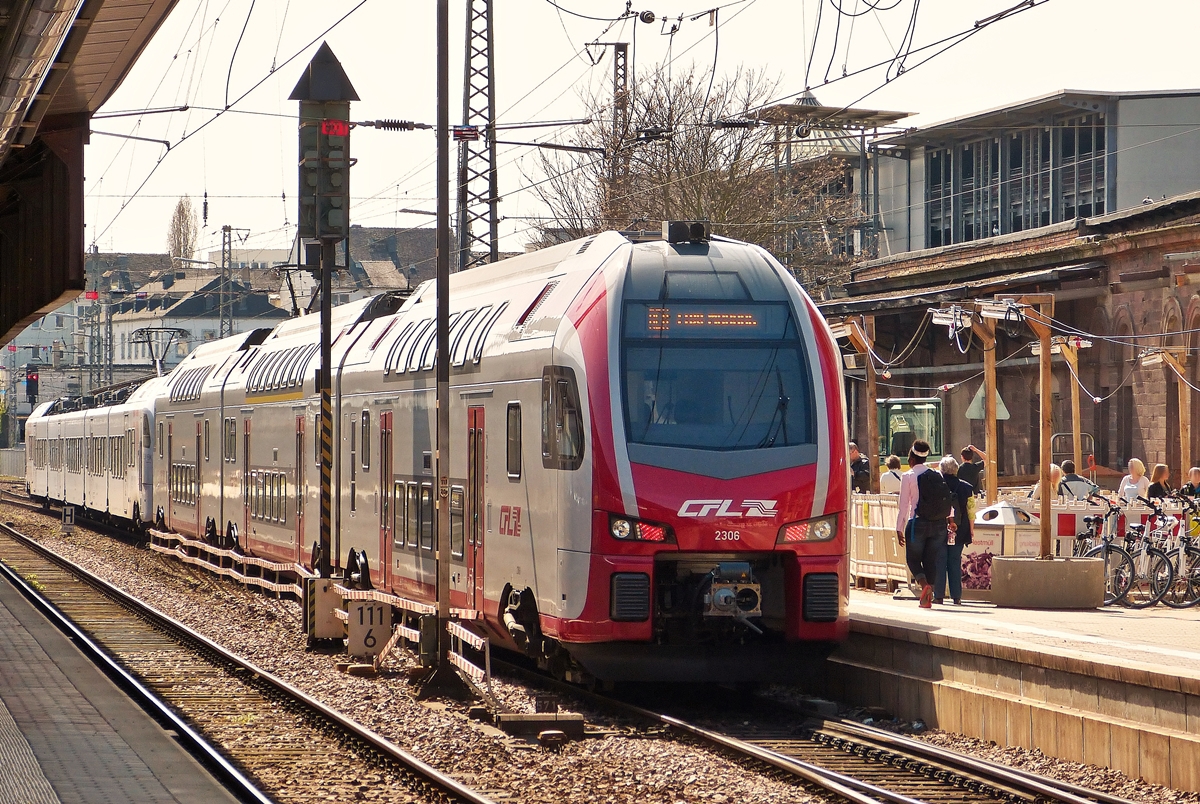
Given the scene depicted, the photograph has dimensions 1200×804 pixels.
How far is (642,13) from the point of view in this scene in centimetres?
3094

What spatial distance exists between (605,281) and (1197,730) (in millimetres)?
5656

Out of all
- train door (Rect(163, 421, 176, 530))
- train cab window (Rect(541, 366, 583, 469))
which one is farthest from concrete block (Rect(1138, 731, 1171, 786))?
train door (Rect(163, 421, 176, 530))

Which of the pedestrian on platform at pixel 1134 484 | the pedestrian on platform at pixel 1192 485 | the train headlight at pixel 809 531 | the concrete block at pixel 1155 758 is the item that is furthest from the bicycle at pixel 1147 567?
the concrete block at pixel 1155 758

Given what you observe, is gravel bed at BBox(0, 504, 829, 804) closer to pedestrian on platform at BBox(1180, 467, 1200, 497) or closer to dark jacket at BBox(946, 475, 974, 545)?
dark jacket at BBox(946, 475, 974, 545)

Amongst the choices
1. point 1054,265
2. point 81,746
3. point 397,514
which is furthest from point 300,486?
point 1054,265

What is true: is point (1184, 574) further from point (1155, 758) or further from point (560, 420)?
point (1155, 758)

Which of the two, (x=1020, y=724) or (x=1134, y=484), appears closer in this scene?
(x=1020, y=724)

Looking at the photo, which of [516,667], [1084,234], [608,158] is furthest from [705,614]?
[608,158]

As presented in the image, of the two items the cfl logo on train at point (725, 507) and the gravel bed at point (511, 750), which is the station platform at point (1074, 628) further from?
the gravel bed at point (511, 750)

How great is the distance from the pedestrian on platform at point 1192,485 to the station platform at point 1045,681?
469cm

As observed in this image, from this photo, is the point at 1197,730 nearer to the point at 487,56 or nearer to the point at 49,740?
the point at 49,740

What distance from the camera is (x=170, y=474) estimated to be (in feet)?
113

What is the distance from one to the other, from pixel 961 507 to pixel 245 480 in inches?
509

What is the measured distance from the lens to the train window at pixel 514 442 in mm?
13969
